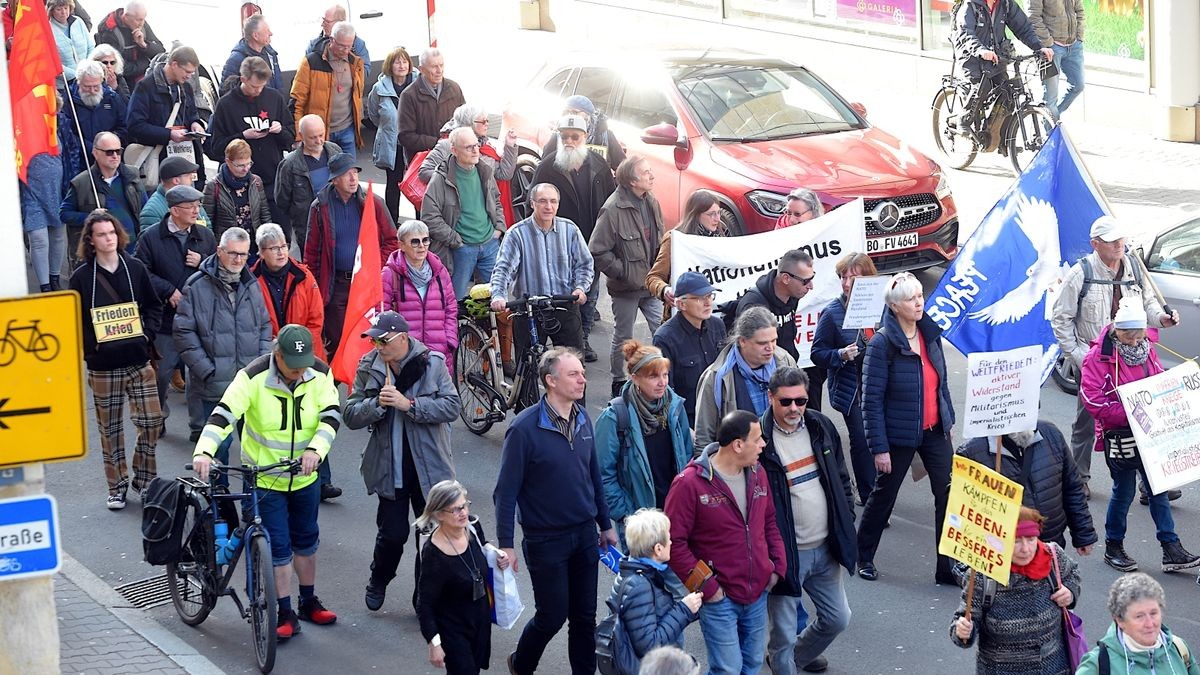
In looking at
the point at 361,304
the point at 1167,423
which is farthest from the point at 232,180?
the point at 1167,423

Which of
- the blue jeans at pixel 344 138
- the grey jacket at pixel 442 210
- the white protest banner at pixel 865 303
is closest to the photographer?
the white protest banner at pixel 865 303

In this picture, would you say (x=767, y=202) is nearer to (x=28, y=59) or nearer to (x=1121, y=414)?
(x=1121, y=414)

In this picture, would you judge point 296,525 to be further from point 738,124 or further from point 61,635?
point 738,124

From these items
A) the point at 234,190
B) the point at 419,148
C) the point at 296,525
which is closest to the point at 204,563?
the point at 296,525

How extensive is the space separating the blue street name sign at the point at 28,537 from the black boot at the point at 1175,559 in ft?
22.5

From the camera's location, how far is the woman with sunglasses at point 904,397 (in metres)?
10.3

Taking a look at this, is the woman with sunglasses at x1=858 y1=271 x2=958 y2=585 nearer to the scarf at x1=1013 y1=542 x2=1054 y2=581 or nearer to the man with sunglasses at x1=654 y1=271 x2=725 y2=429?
the man with sunglasses at x1=654 y1=271 x2=725 y2=429

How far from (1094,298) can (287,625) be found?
5445 millimetres

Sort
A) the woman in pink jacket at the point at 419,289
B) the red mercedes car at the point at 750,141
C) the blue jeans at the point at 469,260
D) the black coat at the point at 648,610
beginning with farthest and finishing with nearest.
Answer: the red mercedes car at the point at 750,141
the blue jeans at the point at 469,260
the woman in pink jacket at the point at 419,289
the black coat at the point at 648,610

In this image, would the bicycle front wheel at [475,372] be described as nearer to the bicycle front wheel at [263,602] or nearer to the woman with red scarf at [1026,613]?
the bicycle front wheel at [263,602]

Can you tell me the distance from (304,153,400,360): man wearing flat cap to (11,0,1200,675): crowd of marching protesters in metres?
0.02

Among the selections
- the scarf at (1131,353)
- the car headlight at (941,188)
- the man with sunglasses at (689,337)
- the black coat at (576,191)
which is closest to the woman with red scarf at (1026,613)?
the scarf at (1131,353)

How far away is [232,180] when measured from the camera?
47.3 feet

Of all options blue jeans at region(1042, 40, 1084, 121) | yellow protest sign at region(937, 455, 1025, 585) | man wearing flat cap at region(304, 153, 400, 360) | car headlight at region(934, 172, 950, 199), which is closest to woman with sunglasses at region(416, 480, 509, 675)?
yellow protest sign at region(937, 455, 1025, 585)
